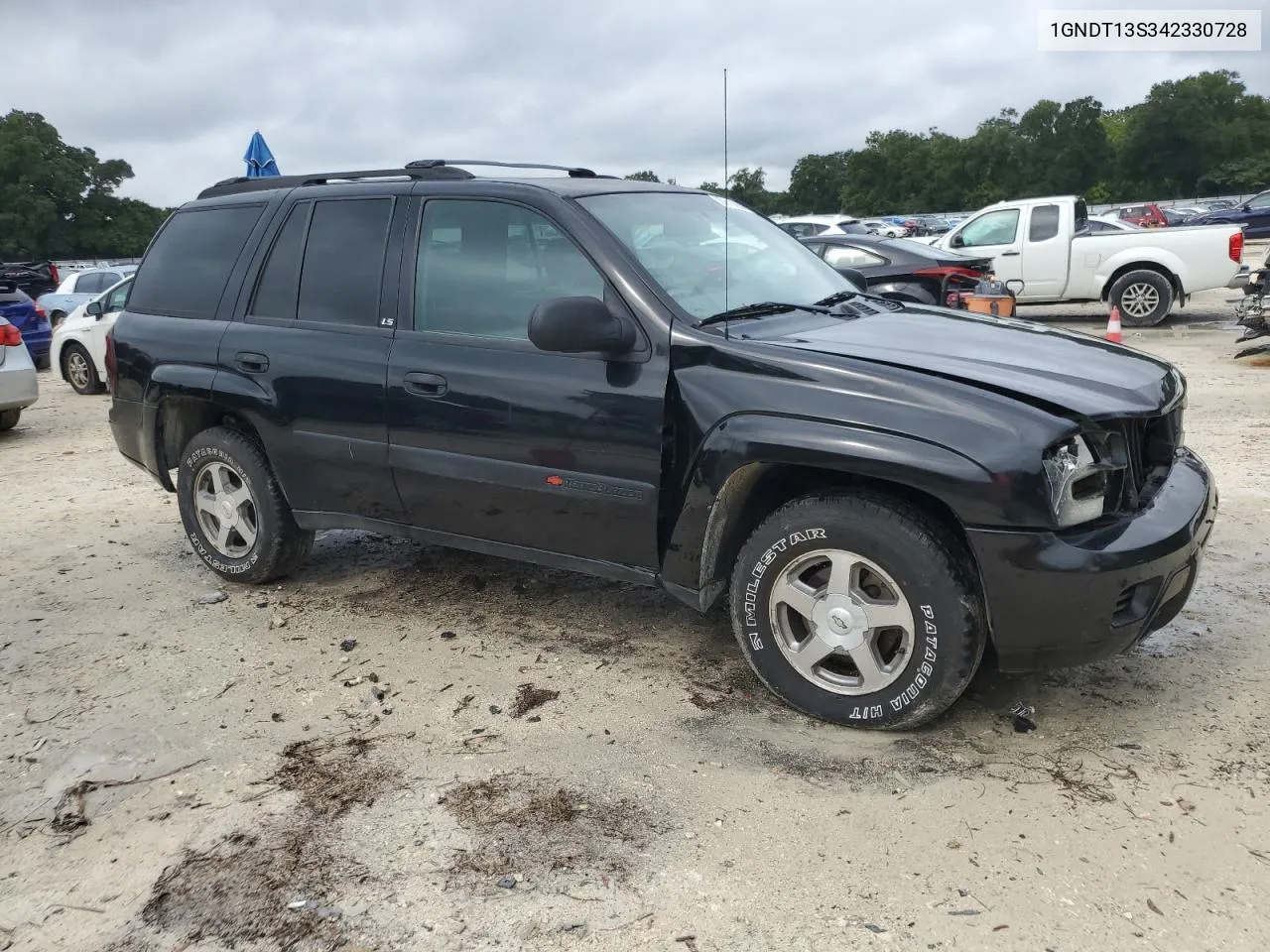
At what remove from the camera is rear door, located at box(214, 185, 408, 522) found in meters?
4.34

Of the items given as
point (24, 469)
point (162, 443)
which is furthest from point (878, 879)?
point (24, 469)

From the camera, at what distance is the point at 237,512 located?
5039 mm

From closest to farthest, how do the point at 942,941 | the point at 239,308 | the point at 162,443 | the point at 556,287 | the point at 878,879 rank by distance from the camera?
1. the point at 942,941
2. the point at 878,879
3. the point at 556,287
4. the point at 239,308
5. the point at 162,443

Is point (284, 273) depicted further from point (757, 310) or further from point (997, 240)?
point (997, 240)

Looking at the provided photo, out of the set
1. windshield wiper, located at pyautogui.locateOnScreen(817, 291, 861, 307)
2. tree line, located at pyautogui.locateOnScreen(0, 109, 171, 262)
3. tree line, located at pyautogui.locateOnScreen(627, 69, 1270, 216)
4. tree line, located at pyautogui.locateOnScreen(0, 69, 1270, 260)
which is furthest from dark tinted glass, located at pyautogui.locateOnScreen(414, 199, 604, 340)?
tree line, located at pyautogui.locateOnScreen(627, 69, 1270, 216)

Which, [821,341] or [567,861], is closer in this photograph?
[567,861]

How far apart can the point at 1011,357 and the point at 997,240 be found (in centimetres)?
1242

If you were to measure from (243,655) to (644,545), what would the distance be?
5.99 feet

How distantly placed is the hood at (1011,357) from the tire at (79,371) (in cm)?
1171

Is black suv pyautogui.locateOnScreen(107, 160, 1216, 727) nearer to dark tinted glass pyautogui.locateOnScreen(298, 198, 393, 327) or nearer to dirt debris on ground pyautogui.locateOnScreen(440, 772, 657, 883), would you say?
dark tinted glass pyautogui.locateOnScreen(298, 198, 393, 327)

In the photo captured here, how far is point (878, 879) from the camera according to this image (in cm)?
271

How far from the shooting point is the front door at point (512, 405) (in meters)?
3.70

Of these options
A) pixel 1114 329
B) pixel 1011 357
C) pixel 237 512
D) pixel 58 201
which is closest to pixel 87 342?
pixel 237 512

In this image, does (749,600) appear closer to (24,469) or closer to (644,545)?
(644,545)
